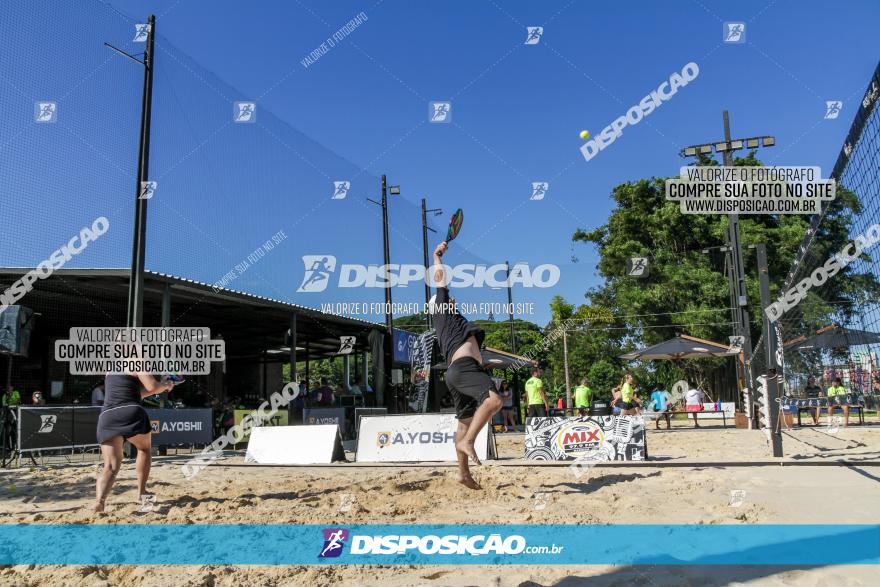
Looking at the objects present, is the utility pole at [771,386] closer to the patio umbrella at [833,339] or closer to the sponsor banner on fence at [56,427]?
the patio umbrella at [833,339]

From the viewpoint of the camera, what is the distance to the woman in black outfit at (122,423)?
637 cm

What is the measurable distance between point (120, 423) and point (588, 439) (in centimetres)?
631

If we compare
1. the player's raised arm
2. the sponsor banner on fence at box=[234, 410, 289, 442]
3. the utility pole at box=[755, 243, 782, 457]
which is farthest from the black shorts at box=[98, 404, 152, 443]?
the sponsor banner on fence at box=[234, 410, 289, 442]

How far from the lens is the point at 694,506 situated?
18.9 ft

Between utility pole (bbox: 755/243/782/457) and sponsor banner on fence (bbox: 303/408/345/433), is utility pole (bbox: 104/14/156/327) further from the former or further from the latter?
utility pole (bbox: 755/243/782/457)

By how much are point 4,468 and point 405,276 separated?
46.6 ft

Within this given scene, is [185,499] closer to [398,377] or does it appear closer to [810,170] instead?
[810,170]

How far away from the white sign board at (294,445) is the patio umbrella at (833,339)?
7.96 m

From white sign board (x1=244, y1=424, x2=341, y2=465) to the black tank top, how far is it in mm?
4603

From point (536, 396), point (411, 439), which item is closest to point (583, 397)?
point (536, 396)

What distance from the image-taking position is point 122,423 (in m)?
6.48

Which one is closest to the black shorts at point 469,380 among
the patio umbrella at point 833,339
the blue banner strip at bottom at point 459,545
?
the blue banner strip at bottom at point 459,545

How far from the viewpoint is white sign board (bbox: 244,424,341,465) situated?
10898mm

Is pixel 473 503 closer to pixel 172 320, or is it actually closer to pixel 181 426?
pixel 181 426
